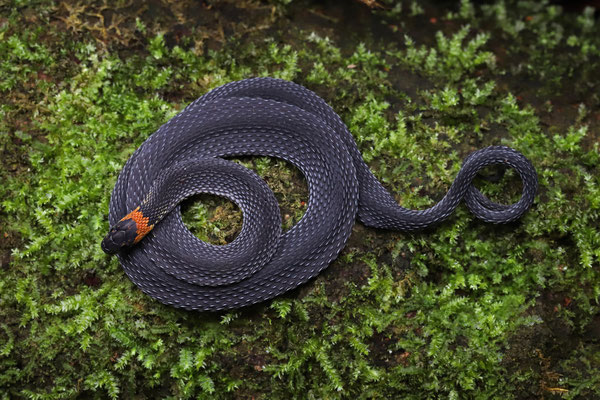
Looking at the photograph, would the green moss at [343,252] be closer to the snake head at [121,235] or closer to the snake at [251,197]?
the snake at [251,197]

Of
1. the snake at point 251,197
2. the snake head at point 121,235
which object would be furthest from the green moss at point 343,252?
the snake head at point 121,235

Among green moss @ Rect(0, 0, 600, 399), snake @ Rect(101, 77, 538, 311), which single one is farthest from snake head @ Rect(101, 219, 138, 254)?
green moss @ Rect(0, 0, 600, 399)

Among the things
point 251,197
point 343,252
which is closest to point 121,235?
point 251,197

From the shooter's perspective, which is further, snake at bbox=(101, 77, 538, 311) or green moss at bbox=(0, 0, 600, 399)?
green moss at bbox=(0, 0, 600, 399)

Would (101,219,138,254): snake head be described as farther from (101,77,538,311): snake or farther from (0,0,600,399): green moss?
(0,0,600,399): green moss

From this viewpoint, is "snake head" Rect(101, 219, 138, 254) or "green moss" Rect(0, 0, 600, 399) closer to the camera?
"snake head" Rect(101, 219, 138, 254)

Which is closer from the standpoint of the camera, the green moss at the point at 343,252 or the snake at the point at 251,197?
the snake at the point at 251,197

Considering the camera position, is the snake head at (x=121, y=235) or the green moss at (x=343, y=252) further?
the green moss at (x=343, y=252)

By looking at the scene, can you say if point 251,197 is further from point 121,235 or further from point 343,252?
point 121,235
